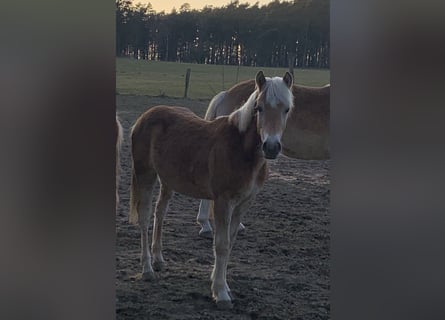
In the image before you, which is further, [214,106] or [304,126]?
[304,126]

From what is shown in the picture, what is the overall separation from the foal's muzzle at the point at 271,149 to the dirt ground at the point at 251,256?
603mm

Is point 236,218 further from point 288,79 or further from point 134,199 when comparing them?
point 288,79

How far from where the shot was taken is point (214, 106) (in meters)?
2.60

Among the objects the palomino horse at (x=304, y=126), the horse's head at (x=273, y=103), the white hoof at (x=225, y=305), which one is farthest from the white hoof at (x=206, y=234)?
the horse's head at (x=273, y=103)

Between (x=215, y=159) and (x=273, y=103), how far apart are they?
429 millimetres

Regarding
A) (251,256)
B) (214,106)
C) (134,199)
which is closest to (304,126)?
(214,106)

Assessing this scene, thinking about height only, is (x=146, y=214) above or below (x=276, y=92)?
below

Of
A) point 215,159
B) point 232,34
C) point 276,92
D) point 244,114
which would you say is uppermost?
point 232,34

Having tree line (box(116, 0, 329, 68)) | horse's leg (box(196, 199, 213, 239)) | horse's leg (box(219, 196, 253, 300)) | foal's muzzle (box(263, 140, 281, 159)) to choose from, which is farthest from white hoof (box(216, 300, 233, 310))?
tree line (box(116, 0, 329, 68))

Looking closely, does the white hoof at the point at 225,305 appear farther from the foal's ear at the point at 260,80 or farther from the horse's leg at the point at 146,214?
the foal's ear at the point at 260,80
